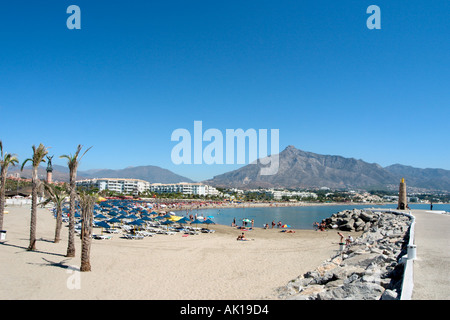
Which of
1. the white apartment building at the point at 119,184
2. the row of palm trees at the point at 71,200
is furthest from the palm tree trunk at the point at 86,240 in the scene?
the white apartment building at the point at 119,184

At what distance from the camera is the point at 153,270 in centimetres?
1366

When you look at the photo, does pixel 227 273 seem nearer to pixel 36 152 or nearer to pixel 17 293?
pixel 17 293

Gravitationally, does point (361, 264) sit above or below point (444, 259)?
below

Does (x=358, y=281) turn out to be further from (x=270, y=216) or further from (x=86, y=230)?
(x=270, y=216)

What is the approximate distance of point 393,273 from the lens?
7715 mm

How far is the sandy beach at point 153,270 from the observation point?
33.0 ft

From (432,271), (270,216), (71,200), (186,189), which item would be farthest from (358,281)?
(186,189)

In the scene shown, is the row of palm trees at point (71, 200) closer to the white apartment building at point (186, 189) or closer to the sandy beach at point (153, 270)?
the sandy beach at point (153, 270)

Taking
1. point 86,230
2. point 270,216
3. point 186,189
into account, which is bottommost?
point 270,216

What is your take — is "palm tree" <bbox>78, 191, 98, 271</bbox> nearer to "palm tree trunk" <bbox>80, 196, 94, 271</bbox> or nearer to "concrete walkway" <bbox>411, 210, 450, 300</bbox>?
"palm tree trunk" <bbox>80, 196, 94, 271</bbox>

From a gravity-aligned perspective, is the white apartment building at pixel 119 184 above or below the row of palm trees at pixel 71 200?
below
